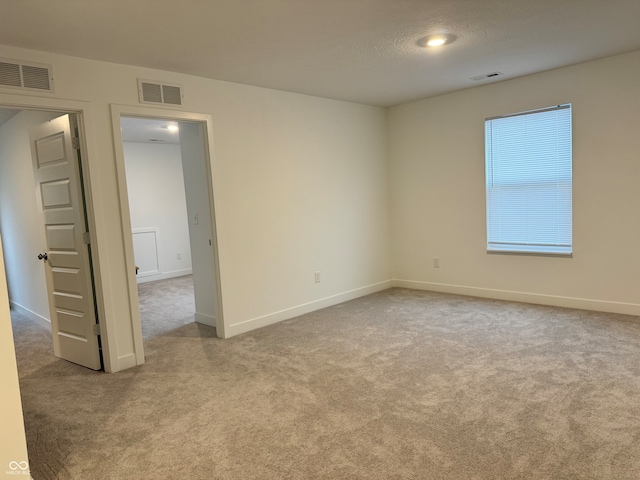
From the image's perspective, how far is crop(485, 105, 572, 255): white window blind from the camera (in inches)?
182

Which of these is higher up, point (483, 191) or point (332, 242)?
point (483, 191)

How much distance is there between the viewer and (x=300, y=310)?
16.4 feet

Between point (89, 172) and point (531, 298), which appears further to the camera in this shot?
point (531, 298)

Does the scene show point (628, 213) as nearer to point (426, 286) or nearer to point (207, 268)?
point (426, 286)

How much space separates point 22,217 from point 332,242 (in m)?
3.58

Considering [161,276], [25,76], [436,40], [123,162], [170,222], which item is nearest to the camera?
[25,76]

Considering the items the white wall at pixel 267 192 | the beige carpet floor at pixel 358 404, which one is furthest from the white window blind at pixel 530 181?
the white wall at pixel 267 192

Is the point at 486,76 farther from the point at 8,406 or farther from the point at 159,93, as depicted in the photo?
the point at 8,406

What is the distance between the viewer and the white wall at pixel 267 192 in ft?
11.4

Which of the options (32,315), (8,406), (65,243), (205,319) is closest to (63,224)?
(65,243)

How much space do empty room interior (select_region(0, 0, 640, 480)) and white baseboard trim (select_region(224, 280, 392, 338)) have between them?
37mm

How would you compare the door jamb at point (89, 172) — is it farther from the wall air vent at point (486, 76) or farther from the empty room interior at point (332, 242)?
the wall air vent at point (486, 76)

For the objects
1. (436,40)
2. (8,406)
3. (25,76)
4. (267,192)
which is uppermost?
(436,40)

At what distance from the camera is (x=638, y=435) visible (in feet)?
7.52
